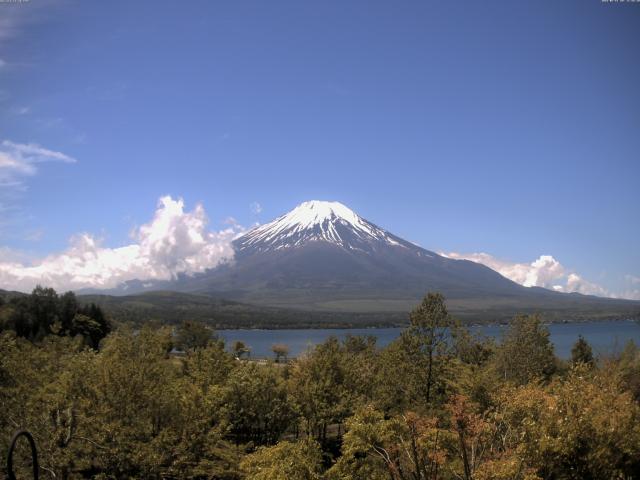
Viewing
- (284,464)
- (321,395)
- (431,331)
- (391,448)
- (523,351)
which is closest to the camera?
(284,464)

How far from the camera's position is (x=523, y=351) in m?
35.0

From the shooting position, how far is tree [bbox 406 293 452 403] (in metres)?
32.4

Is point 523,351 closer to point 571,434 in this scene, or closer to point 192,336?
point 571,434

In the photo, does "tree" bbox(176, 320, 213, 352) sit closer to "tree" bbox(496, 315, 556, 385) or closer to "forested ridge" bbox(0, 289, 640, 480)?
"forested ridge" bbox(0, 289, 640, 480)

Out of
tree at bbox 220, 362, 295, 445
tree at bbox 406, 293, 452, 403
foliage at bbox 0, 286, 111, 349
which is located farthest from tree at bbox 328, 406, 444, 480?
foliage at bbox 0, 286, 111, 349

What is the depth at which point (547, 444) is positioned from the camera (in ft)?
57.0

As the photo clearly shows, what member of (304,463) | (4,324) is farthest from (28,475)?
(4,324)

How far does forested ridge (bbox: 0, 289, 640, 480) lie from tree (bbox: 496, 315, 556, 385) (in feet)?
0.38

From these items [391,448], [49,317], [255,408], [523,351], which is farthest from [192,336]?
[391,448]

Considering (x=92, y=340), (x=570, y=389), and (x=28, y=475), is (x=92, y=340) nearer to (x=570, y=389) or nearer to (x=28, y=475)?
(x=28, y=475)

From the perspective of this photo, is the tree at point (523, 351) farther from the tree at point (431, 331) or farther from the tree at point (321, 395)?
the tree at point (321, 395)

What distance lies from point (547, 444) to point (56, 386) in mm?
21044

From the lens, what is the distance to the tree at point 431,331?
32.4 m

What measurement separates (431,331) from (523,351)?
23.6ft
